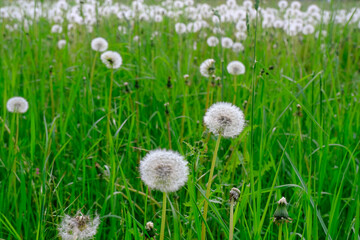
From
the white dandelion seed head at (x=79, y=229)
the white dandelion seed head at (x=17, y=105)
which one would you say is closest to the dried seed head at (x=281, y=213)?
the white dandelion seed head at (x=79, y=229)

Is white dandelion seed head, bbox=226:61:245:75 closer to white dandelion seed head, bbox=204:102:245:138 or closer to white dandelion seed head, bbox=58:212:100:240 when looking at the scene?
white dandelion seed head, bbox=204:102:245:138

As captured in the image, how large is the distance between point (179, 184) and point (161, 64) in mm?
2288

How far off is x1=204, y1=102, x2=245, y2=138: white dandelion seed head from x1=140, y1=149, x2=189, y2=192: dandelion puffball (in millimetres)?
166

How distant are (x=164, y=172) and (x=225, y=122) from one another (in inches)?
10.6

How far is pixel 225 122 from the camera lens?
1170mm

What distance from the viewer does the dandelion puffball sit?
100 centimetres

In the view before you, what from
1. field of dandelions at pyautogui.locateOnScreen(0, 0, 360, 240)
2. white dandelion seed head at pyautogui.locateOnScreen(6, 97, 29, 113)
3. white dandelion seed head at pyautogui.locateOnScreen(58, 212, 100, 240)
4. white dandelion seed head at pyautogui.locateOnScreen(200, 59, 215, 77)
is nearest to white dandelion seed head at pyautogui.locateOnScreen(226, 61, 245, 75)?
field of dandelions at pyautogui.locateOnScreen(0, 0, 360, 240)

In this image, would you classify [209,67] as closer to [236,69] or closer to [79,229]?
[236,69]

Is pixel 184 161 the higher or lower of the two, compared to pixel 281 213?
higher

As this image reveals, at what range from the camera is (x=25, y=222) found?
1.43m

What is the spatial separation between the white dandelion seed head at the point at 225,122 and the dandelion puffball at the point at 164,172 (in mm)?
166

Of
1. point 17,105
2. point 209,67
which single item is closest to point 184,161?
point 209,67

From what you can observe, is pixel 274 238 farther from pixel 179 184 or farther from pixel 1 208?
pixel 1 208

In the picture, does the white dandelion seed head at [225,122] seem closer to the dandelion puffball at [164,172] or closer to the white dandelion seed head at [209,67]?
the dandelion puffball at [164,172]
